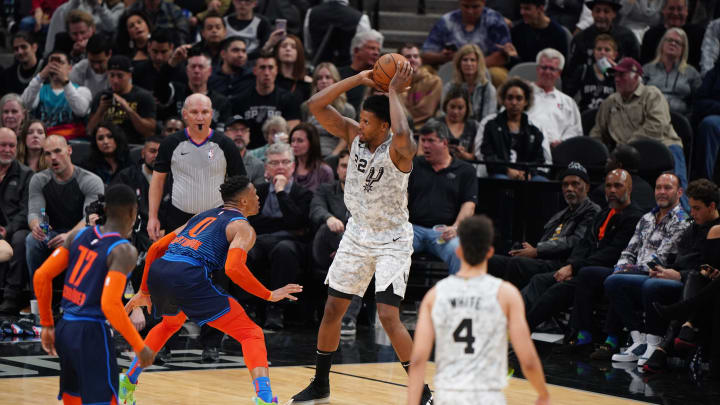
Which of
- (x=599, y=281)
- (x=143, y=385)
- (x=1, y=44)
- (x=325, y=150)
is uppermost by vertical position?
(x=1, y=44)

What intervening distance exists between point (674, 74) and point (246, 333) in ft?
23.8

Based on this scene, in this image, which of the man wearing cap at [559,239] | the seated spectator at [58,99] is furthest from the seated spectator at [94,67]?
the man wearing cap at [559,239]

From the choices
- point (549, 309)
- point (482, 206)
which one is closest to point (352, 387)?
point (549, 309)

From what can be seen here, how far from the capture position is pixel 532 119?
1126 cm

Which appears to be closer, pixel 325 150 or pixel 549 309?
pixel 549 309

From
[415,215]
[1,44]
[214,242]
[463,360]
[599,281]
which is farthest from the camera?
[1,44]

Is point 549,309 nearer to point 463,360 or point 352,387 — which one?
point 352,387

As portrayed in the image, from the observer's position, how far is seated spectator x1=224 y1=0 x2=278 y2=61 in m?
13.0

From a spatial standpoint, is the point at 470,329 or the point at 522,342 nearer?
the point at 522,342

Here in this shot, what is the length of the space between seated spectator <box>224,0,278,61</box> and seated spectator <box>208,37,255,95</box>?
77 cm

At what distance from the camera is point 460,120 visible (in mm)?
10984

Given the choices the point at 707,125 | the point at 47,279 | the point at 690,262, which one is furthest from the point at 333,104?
the point at 47,279

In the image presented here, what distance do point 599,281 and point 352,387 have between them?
291 cm

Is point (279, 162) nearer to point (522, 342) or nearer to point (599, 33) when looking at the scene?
point (599, 33)
